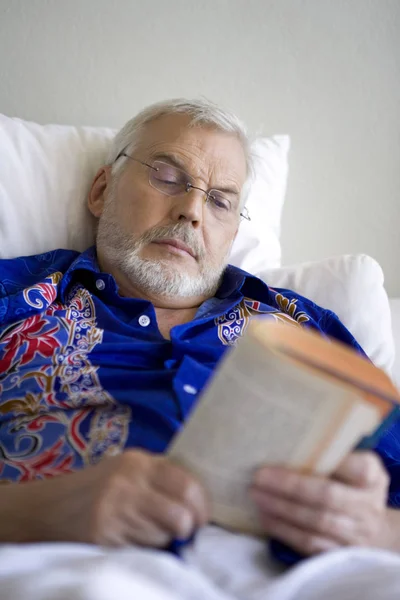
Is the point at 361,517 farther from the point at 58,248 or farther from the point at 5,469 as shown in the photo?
the point at 58,248

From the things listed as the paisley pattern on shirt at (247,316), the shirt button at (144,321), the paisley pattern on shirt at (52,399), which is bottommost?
the paisley pattern on shirt at (52,399)

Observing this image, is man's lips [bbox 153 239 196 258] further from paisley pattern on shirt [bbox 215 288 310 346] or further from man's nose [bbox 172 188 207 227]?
paisley pattern on shirt [bbox 215 288 310 346]

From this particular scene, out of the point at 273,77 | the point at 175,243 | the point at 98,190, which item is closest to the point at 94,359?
the point at 175,243

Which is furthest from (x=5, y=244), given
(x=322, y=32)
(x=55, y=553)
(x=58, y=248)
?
(x=322, y=32)

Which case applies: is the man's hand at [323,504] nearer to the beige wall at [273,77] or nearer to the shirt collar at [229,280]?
the shirt collar at [229,280]

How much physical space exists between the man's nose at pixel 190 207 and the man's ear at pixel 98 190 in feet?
0.72

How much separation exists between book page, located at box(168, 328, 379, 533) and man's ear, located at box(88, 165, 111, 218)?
0.85 meters

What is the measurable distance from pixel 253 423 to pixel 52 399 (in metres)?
0.45

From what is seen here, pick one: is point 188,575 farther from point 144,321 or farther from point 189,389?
point 144,321

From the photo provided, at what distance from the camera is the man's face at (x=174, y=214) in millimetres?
1101

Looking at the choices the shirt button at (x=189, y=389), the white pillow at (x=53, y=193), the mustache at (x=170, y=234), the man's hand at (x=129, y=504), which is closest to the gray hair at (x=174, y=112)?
the white pillow at (x=53, y=193)

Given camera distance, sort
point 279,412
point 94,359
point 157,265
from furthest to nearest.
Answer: point 157,265 → point 94,359 → point 279,412

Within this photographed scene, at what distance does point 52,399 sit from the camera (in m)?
0.85

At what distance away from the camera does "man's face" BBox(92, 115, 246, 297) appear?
1101 millimetres
